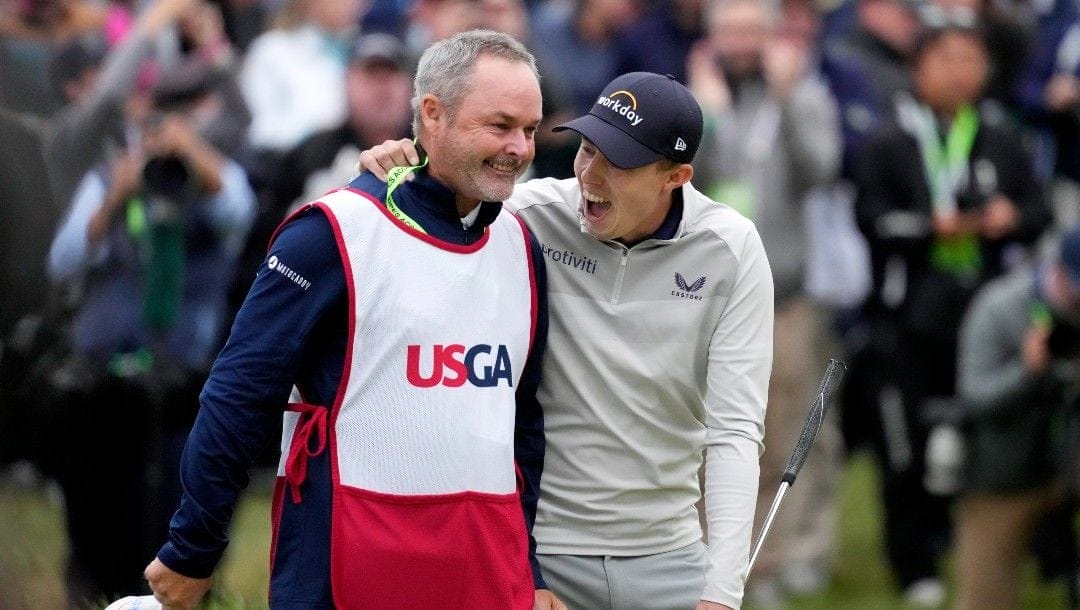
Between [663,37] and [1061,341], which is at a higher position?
[663,37]

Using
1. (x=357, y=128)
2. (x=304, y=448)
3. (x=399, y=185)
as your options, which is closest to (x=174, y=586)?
(x=304, y=448)

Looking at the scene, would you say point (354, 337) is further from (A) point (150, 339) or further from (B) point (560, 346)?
(A) point (150, 339)

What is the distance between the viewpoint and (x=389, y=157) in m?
4.86

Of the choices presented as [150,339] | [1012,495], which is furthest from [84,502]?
[1012,495]

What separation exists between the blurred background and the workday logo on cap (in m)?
2.30

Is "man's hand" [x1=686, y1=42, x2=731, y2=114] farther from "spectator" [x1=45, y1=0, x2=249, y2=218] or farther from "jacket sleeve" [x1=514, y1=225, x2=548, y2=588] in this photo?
"jacket sleeve" [x1=514, y1=225, x2=548, y2=588]

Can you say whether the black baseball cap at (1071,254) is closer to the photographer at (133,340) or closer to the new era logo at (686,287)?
the photographer at (133,340)

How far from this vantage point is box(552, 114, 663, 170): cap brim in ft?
16.5

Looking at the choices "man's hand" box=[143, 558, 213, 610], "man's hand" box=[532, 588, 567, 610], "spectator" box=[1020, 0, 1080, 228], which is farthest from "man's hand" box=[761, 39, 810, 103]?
"man's hand" box=[143, 558, 213, 610]

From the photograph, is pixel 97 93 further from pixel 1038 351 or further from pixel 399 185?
pixel 1038 351

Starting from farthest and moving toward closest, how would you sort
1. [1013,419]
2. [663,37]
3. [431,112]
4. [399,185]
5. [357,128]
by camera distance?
[663,37] < [1013,419] < [357,128] < [431,112] < [399,185]

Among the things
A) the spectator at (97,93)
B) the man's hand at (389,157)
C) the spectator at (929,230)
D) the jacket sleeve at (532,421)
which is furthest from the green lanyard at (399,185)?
the spectator at (929,230)

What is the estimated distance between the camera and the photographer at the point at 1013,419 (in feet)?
29.7

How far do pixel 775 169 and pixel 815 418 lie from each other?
5.06 m
